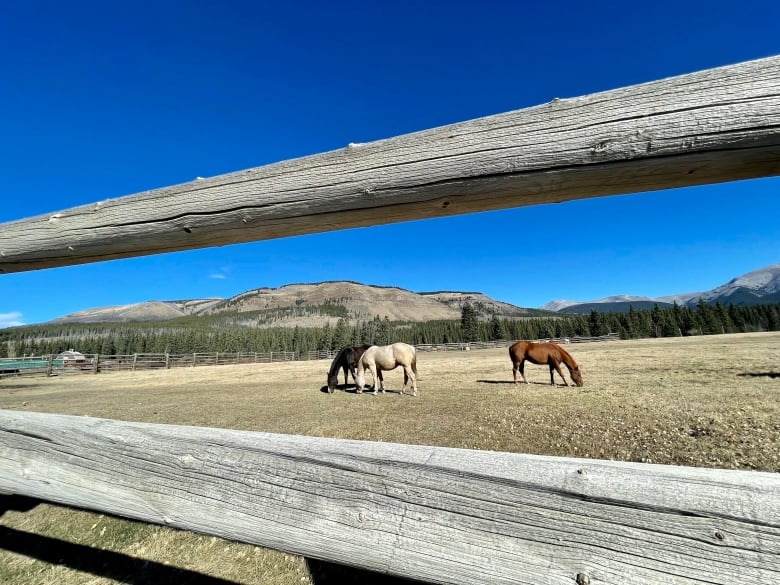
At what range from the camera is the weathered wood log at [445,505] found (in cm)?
93

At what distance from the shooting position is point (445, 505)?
Result: 3.78 feet

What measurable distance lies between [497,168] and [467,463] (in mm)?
958

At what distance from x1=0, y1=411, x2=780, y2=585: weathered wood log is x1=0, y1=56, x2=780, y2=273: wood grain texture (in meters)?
0.86

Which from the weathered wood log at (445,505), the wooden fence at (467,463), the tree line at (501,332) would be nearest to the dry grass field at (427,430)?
the weathered wood log at (445,505)

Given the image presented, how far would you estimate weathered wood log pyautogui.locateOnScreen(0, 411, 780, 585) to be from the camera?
0.93 m

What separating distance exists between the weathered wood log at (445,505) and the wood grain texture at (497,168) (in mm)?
862

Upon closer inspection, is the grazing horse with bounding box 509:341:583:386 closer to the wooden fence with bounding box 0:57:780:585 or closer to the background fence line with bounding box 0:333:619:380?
the wooden fence with bounding box 0:57:780:585

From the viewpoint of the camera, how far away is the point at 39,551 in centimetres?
396

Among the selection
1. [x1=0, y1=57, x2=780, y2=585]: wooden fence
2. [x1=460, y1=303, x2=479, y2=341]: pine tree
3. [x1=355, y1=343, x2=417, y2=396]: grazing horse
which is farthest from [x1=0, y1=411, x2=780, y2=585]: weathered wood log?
[x1=460, y1=303, x2=479, y2=341]: pine tree

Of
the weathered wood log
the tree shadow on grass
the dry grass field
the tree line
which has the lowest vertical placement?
the tree shadow on grass

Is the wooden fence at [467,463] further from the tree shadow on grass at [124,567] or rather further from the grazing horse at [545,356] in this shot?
the grazing horse at [545,356]

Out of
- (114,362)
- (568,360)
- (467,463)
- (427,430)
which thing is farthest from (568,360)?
(114,362)

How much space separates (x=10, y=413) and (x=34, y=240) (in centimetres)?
98

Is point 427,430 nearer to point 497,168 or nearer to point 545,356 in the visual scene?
point 497,168
